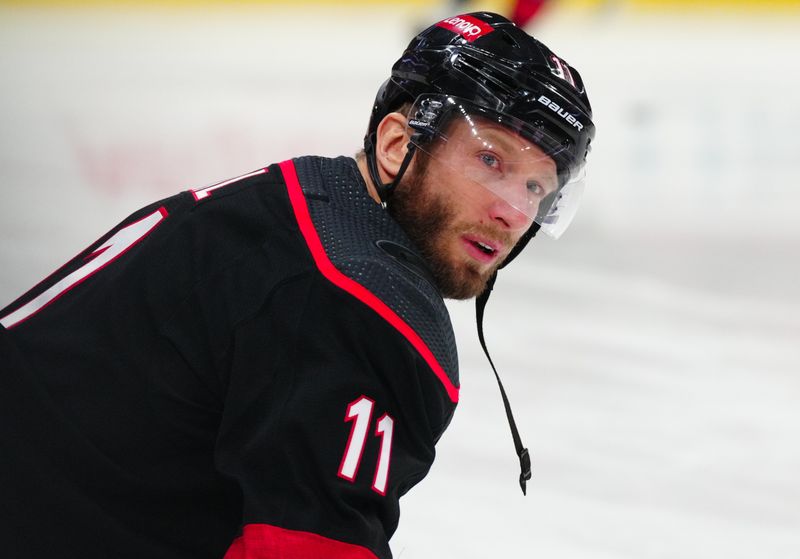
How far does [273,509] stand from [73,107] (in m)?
3.23

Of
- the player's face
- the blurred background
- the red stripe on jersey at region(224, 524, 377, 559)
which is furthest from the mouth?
the blurred background

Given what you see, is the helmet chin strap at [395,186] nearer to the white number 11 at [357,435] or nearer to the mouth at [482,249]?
the mouth at [482,249]

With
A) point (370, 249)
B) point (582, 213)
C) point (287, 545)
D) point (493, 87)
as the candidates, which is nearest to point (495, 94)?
point (493, 87)

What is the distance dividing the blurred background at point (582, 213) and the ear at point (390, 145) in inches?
32.1

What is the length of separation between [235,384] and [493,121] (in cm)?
51

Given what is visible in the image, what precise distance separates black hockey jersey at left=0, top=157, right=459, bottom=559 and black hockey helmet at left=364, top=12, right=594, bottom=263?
0.63ft

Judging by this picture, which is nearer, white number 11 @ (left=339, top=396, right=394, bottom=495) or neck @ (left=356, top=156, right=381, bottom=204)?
white number 11 @ (left=339, top=396, right=394, bottom=495)

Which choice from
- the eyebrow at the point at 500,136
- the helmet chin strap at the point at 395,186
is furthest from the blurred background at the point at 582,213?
the eyebrow at the point at 500,136

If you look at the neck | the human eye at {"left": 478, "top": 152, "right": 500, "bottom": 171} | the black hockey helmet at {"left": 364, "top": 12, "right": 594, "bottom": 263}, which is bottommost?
the neck

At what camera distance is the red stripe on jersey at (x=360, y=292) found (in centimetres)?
108

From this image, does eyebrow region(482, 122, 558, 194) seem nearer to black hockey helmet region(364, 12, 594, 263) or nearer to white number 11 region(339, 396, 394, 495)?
black hockey helmet region(364, 12, 594, 263)

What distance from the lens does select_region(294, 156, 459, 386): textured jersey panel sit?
1.11 metres

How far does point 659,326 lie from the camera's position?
2832mm

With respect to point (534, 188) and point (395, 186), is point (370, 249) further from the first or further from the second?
point (534, 188)
